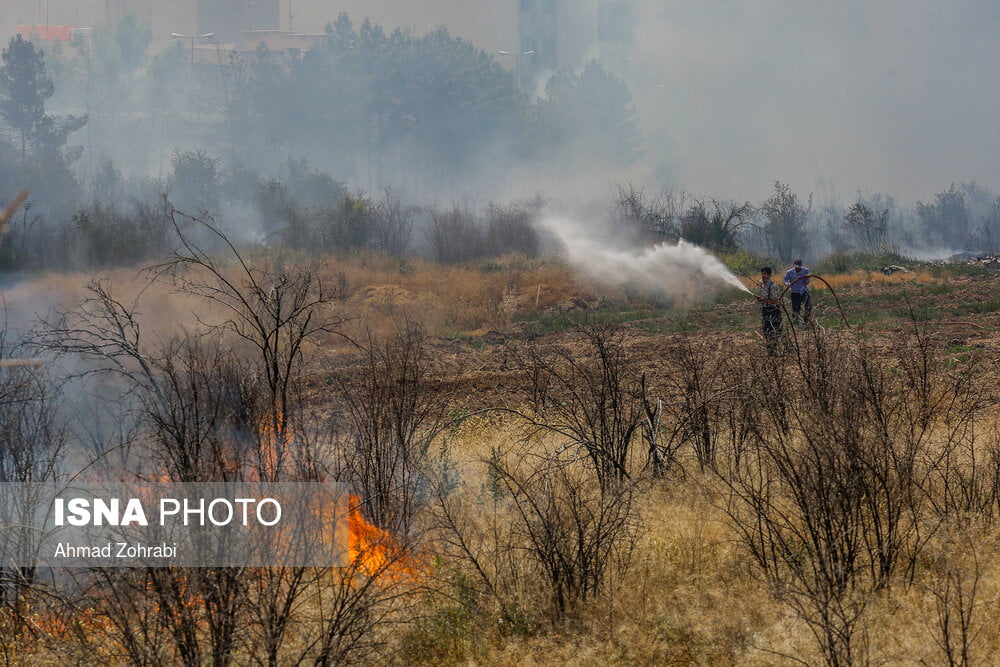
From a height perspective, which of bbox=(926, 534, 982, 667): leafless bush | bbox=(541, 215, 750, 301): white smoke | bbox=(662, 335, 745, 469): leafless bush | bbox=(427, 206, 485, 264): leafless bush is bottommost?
bbox=(926, 534, 982, 667): leafless bush

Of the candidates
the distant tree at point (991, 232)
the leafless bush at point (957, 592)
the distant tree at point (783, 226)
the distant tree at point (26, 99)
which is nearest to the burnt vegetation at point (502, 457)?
the leafless bush at point (957, 592)

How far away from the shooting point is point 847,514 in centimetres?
789

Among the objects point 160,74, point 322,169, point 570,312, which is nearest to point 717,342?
point 570,312

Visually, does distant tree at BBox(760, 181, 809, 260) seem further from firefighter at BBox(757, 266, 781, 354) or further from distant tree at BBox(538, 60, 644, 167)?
firefighter at BBox(757, 266, 781, 354)

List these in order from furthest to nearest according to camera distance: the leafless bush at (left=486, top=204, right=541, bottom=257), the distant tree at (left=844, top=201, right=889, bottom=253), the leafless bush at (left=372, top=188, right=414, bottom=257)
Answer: the distant tree at (left=844, top=201, right=889, bottom=253)
the leafless bush at (left=486, top=204, right=541, bottom=257)
the leafless bush at (left=372, top=188, right=414, bottom=257)

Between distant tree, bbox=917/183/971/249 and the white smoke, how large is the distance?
3754cm

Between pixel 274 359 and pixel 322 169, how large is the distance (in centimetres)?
4828

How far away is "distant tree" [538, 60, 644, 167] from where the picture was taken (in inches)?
2254

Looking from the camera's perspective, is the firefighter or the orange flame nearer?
the orange flame

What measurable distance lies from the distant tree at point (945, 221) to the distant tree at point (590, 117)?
21.5 metres

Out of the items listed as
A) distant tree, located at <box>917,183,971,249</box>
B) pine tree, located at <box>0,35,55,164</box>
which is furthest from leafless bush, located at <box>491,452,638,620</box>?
distant tree, located at <box>917,183,971,249</box>

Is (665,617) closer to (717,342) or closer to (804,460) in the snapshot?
(804,460)

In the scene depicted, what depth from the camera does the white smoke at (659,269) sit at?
2909 cm

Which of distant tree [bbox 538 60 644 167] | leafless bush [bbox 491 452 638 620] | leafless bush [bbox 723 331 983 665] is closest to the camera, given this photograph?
leafless bush [bbox 723 331 983 665]
